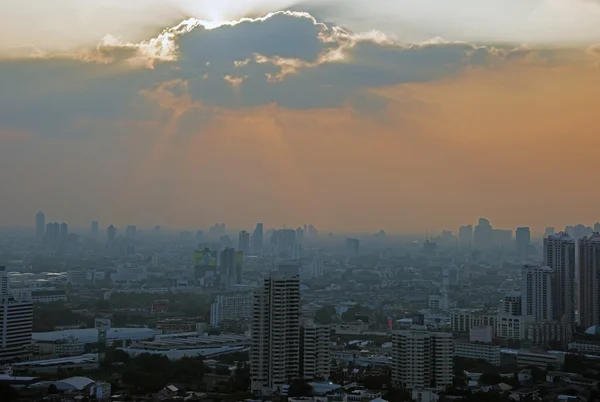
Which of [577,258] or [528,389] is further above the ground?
[577,258]

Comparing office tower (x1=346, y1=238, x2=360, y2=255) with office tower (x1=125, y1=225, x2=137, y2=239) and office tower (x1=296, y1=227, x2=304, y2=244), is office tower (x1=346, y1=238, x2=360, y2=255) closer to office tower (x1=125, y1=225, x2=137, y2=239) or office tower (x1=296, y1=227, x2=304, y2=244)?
office tower (x1=296, y1=227, x2=304, y2=244)

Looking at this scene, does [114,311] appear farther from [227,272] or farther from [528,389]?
[528,389]

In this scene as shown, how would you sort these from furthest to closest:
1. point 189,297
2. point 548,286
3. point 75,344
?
point 189,297
point 548,286
point 75,344

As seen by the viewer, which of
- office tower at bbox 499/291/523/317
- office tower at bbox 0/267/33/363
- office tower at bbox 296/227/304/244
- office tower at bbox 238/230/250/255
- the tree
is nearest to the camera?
the tree

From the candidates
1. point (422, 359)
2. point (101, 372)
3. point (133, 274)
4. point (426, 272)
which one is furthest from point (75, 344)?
point (426, 272)

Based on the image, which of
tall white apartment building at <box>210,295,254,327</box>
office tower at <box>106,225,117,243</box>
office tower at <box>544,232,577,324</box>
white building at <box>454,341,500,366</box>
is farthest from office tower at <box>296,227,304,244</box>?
white building at <box>454,341,500,366</box>

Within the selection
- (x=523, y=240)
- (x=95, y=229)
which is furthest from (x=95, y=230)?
(x=523, y=240)

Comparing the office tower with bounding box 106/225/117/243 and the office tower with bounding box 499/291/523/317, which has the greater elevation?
the office tower with bounding box 106/225/117/243
